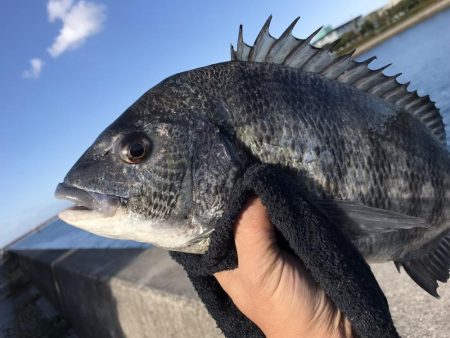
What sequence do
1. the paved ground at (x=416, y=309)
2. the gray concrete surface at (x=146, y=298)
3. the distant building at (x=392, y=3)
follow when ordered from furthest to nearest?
1. the distant building at (x=392, y=3)
2. the gray concrete surface at (x=146, y=298)
3. the paved ground at (x=416, y=309)

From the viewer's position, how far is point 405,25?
57.5m

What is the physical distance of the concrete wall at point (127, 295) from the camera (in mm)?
3688

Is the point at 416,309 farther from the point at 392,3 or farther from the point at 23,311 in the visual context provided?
the point at 392,3

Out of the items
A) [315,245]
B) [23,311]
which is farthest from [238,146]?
[23,311]

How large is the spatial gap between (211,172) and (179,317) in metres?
2.25

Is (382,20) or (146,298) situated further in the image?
(382,20)

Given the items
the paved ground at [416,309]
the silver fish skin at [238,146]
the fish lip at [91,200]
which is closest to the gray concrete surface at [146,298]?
the paved ground at [416,309]

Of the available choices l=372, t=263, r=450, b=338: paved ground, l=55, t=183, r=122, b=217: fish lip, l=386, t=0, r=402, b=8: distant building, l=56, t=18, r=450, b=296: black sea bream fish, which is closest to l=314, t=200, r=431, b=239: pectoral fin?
l=56, t=18, r=450, b=296: black sea bream fish

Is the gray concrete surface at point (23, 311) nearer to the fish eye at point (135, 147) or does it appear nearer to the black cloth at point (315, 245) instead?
the fish eye at point (135, 147)

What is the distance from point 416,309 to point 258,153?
210 centimetres

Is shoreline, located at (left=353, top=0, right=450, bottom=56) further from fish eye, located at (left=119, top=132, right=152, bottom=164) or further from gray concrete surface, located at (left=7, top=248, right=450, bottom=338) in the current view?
fish eye, located at (left=119, top=132, right=152, bottom=164)

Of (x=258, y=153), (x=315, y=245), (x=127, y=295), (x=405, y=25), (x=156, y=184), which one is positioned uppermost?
(x=156, y=184)

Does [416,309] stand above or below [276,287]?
below

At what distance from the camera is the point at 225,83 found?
2.08 meters
